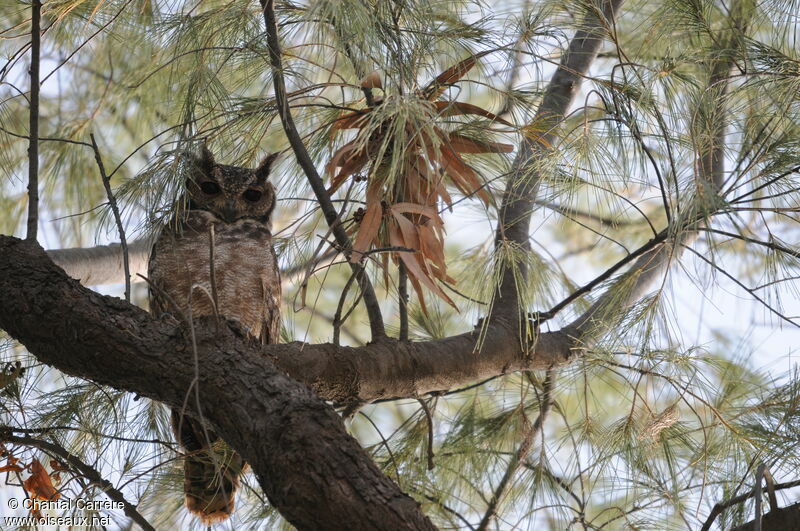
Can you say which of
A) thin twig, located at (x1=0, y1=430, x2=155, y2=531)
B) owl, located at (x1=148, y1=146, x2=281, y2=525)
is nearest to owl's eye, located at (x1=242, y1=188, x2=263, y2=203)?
owl, located at (x1=148, y1=146, x2=281, y2=525)

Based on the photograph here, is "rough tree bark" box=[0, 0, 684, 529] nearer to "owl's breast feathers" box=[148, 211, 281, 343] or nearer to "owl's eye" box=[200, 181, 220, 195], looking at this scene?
"owl's breast feathers" box=[148, 211, 281, 343]

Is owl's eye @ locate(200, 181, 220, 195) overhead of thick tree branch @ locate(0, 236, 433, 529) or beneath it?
overhead

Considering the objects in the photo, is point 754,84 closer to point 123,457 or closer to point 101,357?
point 101,357

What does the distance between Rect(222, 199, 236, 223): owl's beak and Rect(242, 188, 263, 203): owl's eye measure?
0.06 m

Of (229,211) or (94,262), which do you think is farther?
(94,262)

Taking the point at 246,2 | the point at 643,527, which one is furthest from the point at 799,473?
the point at 246,2

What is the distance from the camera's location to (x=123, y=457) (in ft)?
6.19

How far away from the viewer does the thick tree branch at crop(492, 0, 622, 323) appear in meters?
1.89

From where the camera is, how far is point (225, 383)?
1.39 m

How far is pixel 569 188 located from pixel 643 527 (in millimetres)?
805

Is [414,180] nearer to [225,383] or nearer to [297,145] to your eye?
[297,145]

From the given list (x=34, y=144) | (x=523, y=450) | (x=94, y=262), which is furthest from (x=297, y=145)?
(x=94, y=262)

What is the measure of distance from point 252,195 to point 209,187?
0.13 m

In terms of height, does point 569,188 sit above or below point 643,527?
above
